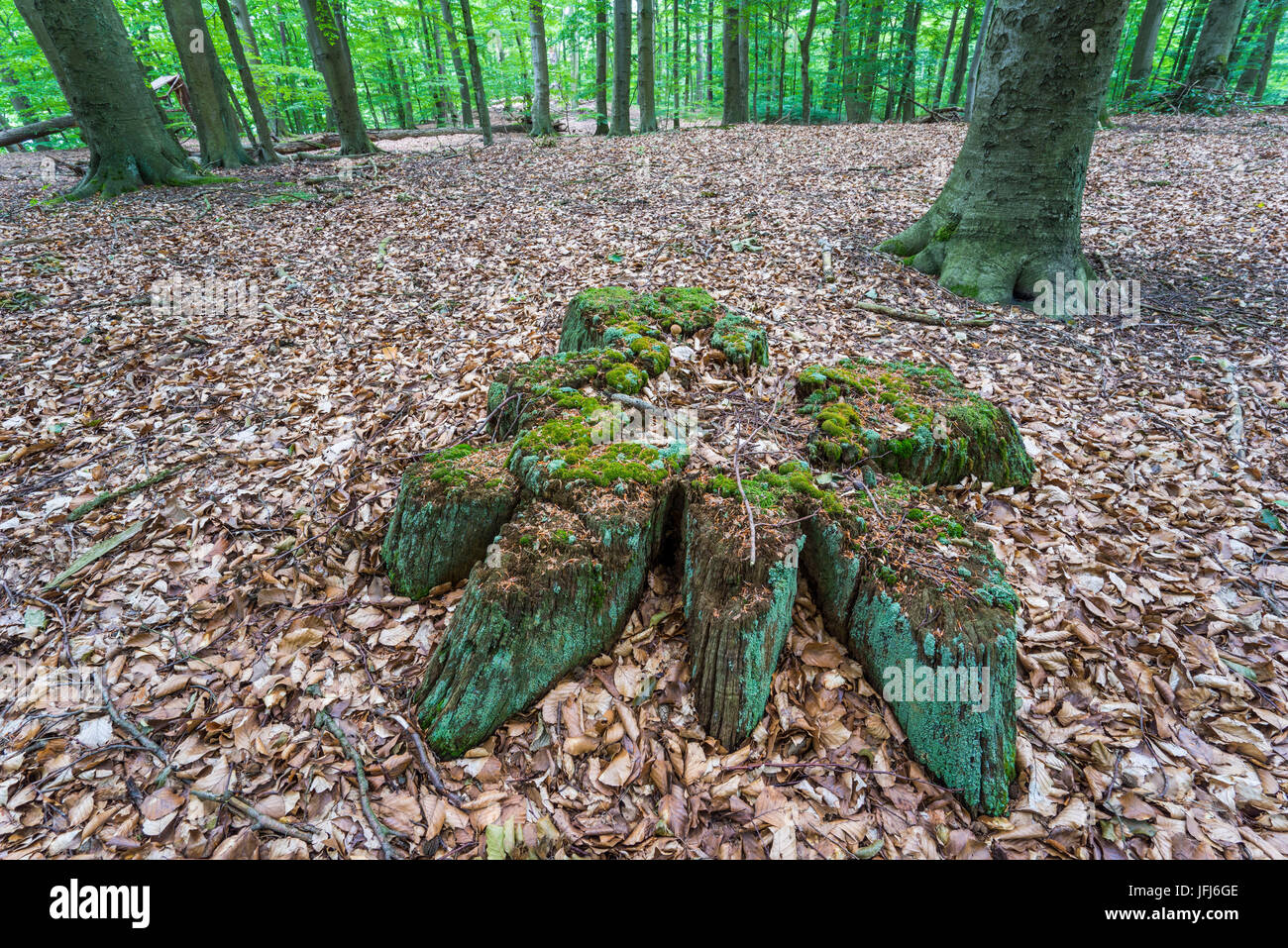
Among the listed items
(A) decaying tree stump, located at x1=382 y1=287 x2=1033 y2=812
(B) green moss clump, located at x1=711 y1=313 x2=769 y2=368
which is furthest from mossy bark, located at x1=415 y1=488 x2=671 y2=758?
(B) green moss clump, located at x1=711 y1=313 x2=769 y2=368

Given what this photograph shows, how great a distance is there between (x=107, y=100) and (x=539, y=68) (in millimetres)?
9509

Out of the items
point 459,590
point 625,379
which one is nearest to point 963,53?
point 625,379

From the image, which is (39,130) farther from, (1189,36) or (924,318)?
(1189,36)

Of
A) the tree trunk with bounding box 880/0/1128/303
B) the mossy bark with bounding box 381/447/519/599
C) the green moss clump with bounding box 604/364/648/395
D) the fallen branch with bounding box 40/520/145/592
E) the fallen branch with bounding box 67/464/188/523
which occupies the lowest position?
the fallen branch with bounding box 40/520/145/592

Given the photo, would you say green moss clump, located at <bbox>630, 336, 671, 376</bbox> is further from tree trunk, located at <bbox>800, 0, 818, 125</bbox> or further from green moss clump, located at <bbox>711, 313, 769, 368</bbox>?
tree trunk, located at <bbox>800, 0, 818, 125</bbox>

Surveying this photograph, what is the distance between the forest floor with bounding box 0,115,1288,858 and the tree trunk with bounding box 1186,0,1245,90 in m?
13.3

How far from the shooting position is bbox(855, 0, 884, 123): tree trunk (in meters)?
19.9

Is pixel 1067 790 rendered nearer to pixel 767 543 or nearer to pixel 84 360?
pixel 767 543

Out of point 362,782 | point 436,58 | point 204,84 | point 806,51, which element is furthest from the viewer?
point 436,58

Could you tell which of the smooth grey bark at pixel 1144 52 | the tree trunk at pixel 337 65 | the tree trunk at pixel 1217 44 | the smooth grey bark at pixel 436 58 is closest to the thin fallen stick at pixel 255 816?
the tree trunk at pixel 337 65

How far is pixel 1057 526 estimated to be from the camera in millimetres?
3326

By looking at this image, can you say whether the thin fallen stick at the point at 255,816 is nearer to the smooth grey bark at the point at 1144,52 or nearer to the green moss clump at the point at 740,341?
the green moss clump at the point at 740,341

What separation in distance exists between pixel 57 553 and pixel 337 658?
205 cm

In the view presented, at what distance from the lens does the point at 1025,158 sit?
5523 mm
